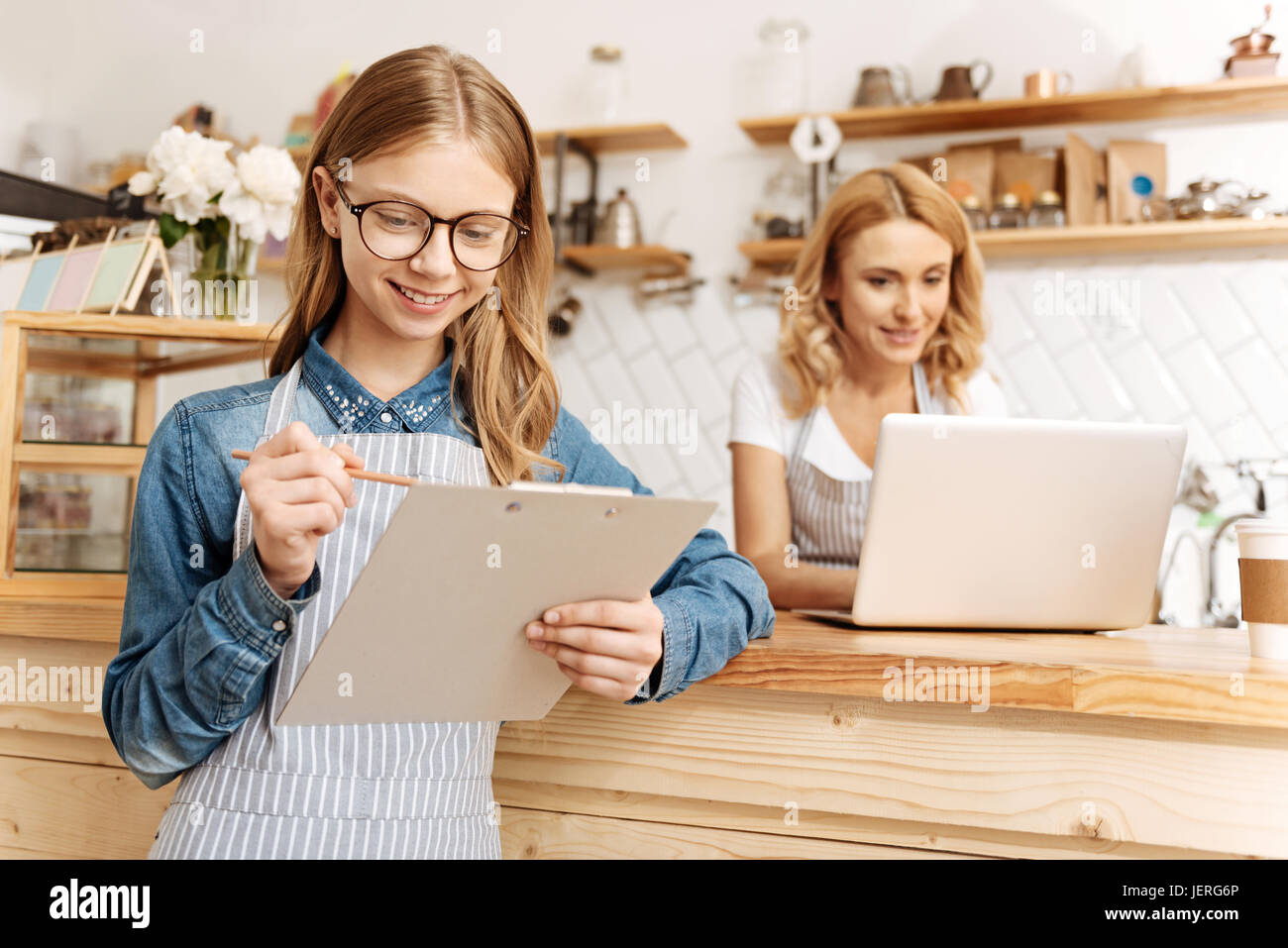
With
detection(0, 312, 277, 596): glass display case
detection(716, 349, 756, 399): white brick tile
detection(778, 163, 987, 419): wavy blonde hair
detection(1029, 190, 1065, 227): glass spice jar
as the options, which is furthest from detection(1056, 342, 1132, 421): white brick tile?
detection(0, 312, 277, 596): glass display case

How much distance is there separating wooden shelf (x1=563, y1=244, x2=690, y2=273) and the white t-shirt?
1.15 metres

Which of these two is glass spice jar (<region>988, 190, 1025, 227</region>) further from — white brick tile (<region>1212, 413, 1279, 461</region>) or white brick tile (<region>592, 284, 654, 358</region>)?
white brick tile (<region>592, 284, 654, 358</region>)

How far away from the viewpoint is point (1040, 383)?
114 inches

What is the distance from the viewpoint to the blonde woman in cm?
186

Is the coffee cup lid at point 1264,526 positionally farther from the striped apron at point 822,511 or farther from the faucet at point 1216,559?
the faucet at point 1216,559

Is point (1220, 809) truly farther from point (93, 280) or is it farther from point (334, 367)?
point (93, 280)

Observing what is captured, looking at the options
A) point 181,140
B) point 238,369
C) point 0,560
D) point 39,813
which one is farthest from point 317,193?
point 238,369

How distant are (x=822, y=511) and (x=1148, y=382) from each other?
1.43 m

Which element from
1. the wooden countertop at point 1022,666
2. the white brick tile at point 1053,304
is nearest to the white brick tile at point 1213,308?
the white brick tile at point 1053,304

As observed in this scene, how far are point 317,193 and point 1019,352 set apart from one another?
232 cm

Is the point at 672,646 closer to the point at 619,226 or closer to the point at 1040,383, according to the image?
the point at 1040,383

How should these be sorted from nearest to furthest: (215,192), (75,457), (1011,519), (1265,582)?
1. (1265,582)
2. (1011,519)
3. (75,457)
4. (215,192)

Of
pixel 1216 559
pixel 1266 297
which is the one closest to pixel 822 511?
pixel 1216 559

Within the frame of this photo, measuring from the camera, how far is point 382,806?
0.92 metres
